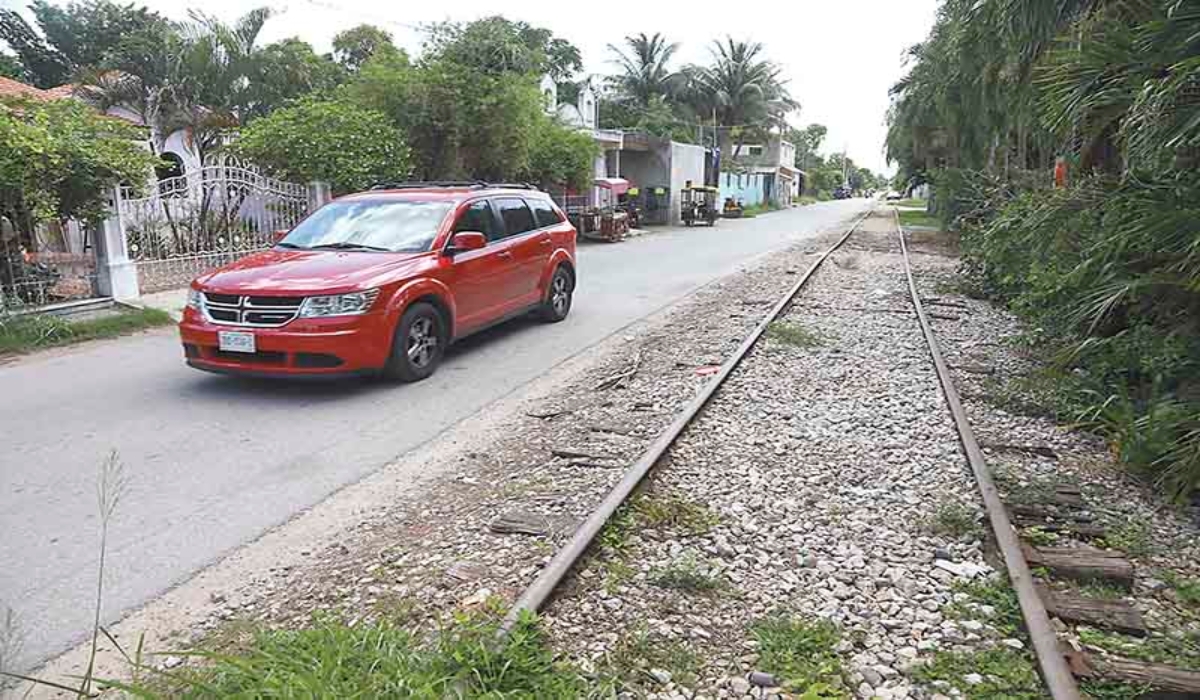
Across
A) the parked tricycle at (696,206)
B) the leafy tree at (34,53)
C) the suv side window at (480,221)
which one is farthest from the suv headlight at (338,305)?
the leafy tree at (34,53)

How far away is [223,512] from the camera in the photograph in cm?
440

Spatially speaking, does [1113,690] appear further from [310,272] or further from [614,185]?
[614,185]

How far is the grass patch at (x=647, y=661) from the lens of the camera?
9.66 feet

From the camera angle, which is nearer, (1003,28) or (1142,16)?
(1142,16)

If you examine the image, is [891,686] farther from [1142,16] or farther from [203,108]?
[203,108]

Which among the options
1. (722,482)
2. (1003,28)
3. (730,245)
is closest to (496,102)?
(730,245)

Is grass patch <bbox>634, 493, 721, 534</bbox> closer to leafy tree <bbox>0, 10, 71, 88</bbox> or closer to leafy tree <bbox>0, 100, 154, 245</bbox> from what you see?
leafy tree <bbox>0, 100, 154, 245</bbox>

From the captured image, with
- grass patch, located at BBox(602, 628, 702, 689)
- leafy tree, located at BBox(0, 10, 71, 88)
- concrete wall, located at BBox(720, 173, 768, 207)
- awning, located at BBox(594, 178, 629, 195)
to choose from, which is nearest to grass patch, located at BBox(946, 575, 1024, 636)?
grass patch, located at BBox(602, 628, 702, 689)

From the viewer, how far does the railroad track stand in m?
2.84

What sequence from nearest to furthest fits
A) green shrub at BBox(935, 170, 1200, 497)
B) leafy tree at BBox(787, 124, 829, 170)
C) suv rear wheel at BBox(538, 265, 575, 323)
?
green shrub at BBox(935, 170, 1200, 497)
suv rear wheel at BBox(538, 265, 575, 323)
leafy tree at BBox(787, 124, 829, 170)

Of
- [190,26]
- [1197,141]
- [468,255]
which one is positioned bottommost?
[468,255]

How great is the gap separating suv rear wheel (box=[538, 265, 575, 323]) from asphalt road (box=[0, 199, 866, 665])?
0.51 m

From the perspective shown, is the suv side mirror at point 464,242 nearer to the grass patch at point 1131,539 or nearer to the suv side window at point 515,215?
the suv side window at point 515,215

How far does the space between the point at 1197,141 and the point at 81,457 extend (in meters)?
6.52
